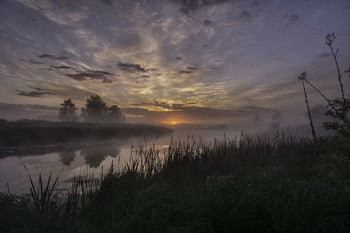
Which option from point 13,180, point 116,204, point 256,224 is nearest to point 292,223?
point 256,224

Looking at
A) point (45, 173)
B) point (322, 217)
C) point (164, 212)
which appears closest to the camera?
point (322, 217)

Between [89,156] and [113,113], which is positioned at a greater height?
[113,113]

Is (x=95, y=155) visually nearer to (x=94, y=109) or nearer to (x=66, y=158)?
(x=66, y=158)

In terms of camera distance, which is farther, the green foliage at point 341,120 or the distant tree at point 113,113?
the distant tree at point 113,113

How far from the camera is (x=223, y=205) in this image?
12.5 feet

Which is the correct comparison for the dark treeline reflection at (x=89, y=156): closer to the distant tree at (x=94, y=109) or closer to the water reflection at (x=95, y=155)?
the water reflection at (x=95, y=155)

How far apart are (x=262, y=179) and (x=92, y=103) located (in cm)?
7042

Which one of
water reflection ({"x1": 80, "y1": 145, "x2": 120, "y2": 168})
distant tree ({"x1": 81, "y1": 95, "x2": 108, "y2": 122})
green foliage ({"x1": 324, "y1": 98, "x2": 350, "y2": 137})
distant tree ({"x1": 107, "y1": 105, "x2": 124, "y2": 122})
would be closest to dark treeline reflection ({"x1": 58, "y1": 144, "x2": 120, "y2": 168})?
water reflection ({"x1": 80, "y1": 145, "x2": 120, "y2": 168})

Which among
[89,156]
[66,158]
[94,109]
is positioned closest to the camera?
[66,158]

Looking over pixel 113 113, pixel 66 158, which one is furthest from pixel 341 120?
pixel 113 113

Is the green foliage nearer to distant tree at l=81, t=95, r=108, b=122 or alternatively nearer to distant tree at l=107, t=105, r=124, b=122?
distant tree at l=81, t=95, r=108, b=122

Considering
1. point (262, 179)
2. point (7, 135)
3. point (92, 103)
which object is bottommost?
point (262, 179)

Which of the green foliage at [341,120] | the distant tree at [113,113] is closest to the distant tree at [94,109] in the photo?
the distant tree at [113,113]

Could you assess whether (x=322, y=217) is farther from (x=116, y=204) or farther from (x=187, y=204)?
(x=116, y=204)
